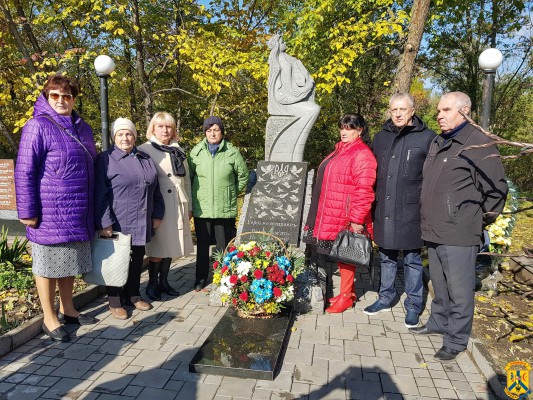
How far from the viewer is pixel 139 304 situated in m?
3.94

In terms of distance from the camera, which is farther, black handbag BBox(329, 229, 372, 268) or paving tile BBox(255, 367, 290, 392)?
black handbag BBox(329, 229, 372, 268)

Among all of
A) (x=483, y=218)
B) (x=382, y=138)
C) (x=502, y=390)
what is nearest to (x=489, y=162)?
(x=483, y=218)

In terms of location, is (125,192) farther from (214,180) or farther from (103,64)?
(103,64)

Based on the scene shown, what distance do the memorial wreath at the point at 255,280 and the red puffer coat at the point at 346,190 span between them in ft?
1.74

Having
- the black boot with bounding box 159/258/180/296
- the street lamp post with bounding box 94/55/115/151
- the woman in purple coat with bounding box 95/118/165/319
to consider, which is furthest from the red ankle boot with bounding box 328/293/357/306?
the street lamp post with bounding box 94/55/115/151

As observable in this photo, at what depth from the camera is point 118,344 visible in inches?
128

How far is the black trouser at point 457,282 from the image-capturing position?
299 centimetres

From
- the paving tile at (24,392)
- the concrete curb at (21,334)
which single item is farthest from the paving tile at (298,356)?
the concrete curb at (21,334)

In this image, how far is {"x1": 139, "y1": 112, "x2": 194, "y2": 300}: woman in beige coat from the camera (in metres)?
3.93

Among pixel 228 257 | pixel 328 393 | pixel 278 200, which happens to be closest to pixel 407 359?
pixel 328 393

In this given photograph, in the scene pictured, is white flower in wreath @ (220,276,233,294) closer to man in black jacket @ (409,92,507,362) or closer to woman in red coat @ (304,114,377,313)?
woman in red coat @ (304,114,377,313)

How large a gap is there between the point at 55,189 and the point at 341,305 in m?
2.80

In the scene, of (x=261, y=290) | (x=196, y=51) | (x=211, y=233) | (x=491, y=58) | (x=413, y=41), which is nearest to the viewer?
(x=261, y=290)

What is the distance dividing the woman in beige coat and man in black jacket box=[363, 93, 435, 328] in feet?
6.27
